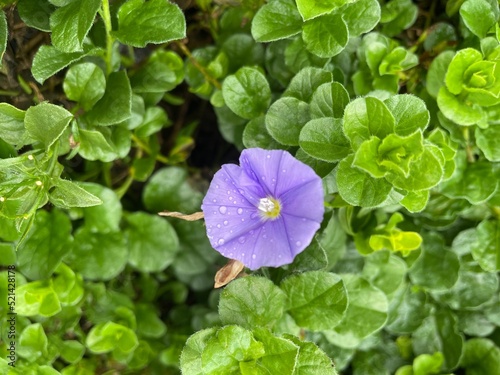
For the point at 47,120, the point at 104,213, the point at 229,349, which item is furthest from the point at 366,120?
the point at 104,213

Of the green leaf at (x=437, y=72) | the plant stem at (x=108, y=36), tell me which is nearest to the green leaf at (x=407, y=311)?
the green leaf at (x=437, y=72)

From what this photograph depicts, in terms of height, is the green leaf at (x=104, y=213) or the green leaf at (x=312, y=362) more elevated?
the green leaf at (x=104, y=213)

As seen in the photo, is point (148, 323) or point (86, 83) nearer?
point (86, 83)

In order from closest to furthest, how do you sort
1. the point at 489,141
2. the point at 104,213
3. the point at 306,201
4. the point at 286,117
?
the point at 306,201, the point at 286,117, the point at 489,141, the point at 104,213

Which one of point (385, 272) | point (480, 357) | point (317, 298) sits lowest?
point (480, 357)

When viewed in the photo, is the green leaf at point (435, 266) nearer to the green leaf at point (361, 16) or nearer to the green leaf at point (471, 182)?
the green leaf at point (471, 182)

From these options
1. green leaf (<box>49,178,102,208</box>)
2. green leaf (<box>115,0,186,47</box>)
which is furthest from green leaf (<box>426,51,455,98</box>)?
green leaf (<box>49,178,102,208</box>)

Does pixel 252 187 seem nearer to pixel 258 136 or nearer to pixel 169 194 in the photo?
pixel 258 136
